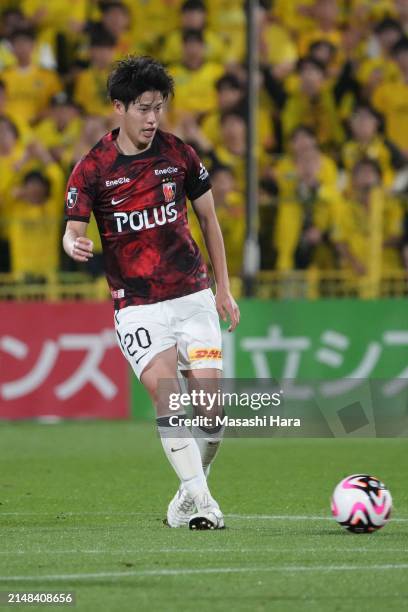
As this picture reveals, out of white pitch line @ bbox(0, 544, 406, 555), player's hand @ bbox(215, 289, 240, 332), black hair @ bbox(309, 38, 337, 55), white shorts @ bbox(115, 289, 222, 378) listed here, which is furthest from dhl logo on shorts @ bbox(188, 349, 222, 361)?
black hair @ bbox(309, 38, 337, 55)

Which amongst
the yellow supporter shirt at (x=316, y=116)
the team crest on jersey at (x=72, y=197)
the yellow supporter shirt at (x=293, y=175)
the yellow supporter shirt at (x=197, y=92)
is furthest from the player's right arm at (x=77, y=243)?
the yellow supporter shirt at (x=197, y=92)

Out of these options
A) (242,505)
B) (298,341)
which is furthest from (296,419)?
(242,505)

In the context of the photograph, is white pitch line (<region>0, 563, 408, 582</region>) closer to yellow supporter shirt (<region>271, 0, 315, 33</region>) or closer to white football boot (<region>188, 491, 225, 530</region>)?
white football boot (<region>188, 491, 225, 530</region>)

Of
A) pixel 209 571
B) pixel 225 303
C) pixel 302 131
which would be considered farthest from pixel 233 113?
pixel 209 571

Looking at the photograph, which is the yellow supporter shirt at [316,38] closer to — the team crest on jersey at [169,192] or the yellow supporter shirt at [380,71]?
the yellow supporter shirt at [380,71]

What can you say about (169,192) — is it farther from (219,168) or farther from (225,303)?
(219,168)

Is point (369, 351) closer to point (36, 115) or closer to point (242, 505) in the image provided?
point (36, 115)

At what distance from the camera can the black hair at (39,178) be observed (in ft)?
55.2

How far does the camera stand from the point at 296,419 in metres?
14.8

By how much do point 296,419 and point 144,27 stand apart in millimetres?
6494

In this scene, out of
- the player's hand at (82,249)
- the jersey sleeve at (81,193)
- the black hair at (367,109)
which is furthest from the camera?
the black hair at (367,109)

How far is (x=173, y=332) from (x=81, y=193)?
2.95 feet

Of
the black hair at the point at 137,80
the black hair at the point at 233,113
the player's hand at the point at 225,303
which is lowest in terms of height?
the player's hand at the point at 225,303

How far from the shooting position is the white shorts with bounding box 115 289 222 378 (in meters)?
7.85
